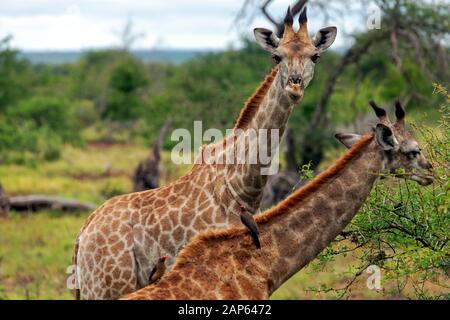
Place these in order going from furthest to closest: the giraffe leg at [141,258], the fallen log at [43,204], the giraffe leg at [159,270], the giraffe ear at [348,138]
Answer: the fallen log at [43,204]
the giraffe leg at [141,258]
the giraffe ear at [348,138]
the giraffe leg at [159,270]

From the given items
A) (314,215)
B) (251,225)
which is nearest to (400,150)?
(314,215)

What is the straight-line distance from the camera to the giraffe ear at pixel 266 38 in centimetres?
702

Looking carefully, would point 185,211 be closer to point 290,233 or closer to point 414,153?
point 290,233

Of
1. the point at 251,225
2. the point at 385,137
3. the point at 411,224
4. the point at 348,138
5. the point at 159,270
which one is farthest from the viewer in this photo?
the point at 411,224

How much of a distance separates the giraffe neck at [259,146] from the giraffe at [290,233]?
130cm

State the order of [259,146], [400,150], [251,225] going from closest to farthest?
1. [251,225]
2. [400,150]
3. [259,146]

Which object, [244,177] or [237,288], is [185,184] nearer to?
[244,177]

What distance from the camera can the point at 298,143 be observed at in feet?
62.6

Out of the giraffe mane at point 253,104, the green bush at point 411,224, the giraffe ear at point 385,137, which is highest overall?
the giraffe mane at point 253,104

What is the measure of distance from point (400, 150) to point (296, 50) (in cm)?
149

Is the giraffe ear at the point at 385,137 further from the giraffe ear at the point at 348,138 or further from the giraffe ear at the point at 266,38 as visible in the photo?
the giraffe ear at the point at 266,38

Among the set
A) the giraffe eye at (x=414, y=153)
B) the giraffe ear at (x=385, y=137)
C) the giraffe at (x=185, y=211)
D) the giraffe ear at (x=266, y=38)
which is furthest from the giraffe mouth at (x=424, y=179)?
the giraffe ear at (x=266, y=38)

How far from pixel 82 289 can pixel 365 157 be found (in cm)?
292

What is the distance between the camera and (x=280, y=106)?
6.86 m
